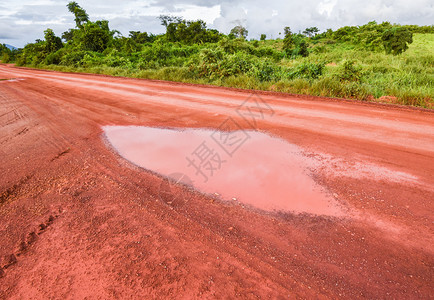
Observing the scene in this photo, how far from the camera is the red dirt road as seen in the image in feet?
6.03

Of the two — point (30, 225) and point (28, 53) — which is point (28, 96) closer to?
point (30, 225)

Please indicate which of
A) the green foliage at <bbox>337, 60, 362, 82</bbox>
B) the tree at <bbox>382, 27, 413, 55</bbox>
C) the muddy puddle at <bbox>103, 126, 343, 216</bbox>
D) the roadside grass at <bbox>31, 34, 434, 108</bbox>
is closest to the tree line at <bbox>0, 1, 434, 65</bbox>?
the tree at <bbox>382, 27, 413, 55</bbox>

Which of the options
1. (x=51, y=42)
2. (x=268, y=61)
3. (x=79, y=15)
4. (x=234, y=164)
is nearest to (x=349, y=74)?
(x=268, y=61)

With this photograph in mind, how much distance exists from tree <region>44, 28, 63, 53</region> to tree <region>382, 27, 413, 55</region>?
36.0 metres

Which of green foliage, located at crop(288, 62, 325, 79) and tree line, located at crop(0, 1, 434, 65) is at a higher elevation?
tree line, located at crop(0, 1, 434, 65)

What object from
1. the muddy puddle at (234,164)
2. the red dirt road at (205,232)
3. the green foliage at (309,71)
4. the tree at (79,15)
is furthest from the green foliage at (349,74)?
the tree at (79,15)

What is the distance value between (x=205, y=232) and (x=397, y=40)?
23.9 meters

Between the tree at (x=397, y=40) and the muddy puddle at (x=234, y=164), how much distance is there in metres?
20.6

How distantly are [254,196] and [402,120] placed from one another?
460 centimetres

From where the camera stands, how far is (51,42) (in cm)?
3222

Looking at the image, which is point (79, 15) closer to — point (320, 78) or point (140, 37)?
point (140, 37)

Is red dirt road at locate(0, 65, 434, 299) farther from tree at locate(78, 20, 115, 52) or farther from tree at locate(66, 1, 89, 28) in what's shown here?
tree at locate(66, 1, 89, 28)

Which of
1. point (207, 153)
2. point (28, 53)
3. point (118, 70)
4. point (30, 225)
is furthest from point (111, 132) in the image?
point (28, 53)

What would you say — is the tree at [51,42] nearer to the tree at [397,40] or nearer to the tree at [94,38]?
the tree at [94,38]
